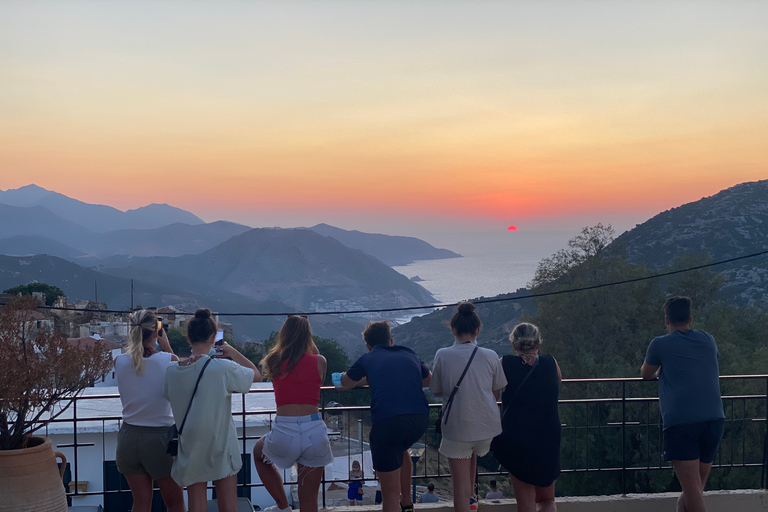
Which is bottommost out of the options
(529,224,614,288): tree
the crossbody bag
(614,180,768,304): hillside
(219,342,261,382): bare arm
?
the crossbody bag

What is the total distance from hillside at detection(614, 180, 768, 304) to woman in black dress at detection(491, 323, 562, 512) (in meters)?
45.6

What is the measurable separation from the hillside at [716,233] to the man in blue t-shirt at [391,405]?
45.9 m

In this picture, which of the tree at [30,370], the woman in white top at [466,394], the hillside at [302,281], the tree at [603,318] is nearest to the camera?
the tree at [30,370]

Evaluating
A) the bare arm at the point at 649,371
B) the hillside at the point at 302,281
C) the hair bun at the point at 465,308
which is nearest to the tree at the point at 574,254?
the bare arm at the point at 649,371

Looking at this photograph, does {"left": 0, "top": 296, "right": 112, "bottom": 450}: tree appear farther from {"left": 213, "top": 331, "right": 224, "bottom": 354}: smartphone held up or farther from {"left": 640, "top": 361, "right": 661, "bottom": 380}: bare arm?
{"left": 640, "top": 361, "right": 661, "bottom": 380}: bare arm

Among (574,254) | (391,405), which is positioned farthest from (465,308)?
(574,254)

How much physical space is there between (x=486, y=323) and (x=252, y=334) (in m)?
53.9

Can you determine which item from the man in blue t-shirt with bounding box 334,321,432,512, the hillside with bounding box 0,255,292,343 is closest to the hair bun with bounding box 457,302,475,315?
the man in blue t-shirt with bounding box 334,321,432,512

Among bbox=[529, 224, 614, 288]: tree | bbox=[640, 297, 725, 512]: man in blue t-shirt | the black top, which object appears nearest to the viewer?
the black top

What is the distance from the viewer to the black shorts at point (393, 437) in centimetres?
348

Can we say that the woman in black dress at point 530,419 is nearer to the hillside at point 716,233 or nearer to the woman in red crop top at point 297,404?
the woman in red crop top at point 297,404

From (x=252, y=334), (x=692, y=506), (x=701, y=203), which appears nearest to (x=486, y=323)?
(x=701, y=203)

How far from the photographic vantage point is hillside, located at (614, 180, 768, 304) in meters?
46.5

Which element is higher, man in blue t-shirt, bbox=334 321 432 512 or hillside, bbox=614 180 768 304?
hillside, bbox=614 180 768 304
